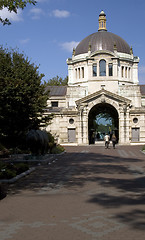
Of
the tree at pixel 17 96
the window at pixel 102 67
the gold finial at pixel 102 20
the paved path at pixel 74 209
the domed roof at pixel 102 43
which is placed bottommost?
the paved path at pixel 74 209

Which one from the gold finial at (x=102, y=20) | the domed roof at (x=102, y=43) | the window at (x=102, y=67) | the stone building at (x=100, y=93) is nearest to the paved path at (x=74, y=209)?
the stone building at (x=100, y=93)

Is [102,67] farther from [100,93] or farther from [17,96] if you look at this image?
[17,96]

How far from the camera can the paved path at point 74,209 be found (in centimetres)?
632

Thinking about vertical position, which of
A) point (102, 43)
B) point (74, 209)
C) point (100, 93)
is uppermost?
point (102, 43)

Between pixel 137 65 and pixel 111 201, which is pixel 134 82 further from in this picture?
pixel 111 201

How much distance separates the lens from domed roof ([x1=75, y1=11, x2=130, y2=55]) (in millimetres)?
59906

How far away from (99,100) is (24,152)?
24.0m

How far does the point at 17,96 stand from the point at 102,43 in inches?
1417

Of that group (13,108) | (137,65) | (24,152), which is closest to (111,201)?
(13,108)

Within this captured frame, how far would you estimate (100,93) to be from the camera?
5284 centimetres

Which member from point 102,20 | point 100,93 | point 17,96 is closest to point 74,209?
point 17,96

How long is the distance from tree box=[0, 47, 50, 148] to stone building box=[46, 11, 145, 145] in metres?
17.6

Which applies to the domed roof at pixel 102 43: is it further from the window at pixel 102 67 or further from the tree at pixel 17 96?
the tree at pixel 17 96

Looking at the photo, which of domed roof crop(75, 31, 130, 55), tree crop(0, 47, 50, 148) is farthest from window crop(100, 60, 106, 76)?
tree crop(0, 47, 50, 148)
